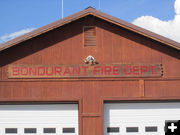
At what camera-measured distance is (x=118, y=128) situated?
13016 millimetres

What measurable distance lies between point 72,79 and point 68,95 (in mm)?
792

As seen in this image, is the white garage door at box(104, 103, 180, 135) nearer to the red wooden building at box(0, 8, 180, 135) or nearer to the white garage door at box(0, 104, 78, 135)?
the red wooden building at box(0, 8, 180, 135)

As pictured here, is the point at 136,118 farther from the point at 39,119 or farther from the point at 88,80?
the point at 39,119

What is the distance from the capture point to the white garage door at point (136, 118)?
42.7 ft

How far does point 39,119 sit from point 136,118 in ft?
15.7

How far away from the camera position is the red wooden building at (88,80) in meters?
12.7

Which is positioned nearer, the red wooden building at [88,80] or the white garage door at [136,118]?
the red wooden building at [88,80]

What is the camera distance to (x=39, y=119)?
1301 centimetres

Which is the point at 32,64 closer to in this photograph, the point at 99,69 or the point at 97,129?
the point at 99,69

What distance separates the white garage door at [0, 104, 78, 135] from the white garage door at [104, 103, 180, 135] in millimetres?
1731

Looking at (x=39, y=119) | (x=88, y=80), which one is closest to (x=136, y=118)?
(x=88, y=80)

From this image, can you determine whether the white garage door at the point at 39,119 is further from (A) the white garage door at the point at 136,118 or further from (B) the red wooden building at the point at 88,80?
(A) the white garage door at the point at 136,118

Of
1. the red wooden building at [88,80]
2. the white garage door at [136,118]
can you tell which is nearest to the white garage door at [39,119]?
the red wooden building at [88,80]

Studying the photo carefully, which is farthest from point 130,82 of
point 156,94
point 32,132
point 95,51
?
point 32,132
